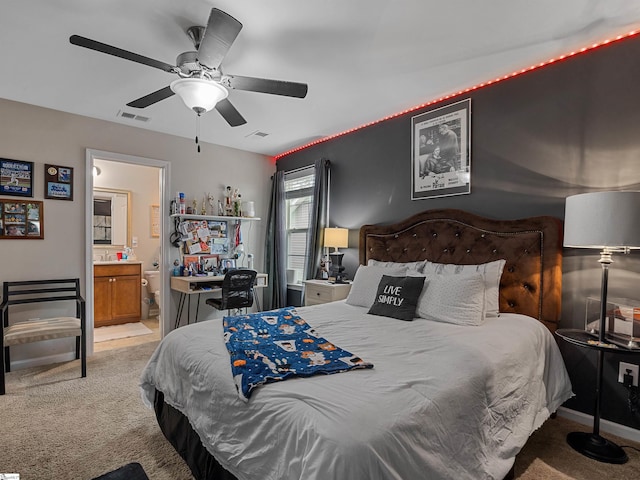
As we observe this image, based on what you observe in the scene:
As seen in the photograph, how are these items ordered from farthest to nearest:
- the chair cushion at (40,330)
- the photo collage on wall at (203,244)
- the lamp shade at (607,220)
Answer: the photo collage on wall at (203,244) → the chair cushion at (40,330) → the lamp shade at (607,220)

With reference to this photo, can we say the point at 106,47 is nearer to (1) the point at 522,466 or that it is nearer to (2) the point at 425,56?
(2) the point at 425,56

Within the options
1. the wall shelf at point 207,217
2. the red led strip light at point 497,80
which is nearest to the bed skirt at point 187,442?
the wall shelf at point 207,217

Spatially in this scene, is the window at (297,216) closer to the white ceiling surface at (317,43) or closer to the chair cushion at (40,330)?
the white ceiling surface at (317,43)

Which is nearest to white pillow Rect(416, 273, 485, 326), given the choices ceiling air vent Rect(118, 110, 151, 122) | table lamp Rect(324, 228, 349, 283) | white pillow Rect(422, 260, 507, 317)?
white pillow Rect(422, 260, 507, 317)

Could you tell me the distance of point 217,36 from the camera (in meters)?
1.74

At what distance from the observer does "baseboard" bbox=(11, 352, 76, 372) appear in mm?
3232

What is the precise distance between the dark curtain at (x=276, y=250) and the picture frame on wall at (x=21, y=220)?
8.42 ft

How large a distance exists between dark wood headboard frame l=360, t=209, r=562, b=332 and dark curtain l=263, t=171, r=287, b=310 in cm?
190

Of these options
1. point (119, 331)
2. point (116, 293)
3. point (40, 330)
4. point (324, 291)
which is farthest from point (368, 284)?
point (116, 293)

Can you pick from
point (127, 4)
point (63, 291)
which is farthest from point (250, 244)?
point (127, 4)

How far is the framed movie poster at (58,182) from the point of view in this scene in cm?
339

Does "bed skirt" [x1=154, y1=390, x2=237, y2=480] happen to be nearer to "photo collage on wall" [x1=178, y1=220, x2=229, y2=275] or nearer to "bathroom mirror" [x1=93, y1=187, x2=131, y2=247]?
"photo collage on wall" [x1=178, y1=220, x2=229, y2=275]

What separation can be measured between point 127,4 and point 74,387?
114 inches

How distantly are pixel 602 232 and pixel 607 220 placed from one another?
7 cm
